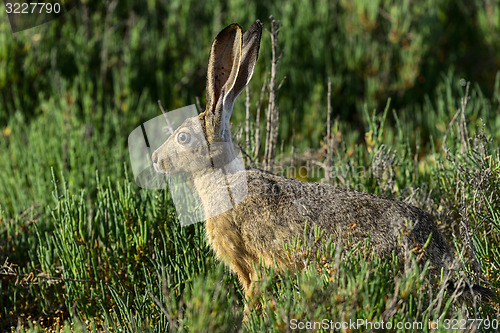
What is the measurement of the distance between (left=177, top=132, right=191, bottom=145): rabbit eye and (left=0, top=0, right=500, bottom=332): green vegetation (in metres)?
0.44

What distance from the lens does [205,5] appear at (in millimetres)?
6680

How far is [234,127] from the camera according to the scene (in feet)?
16.5

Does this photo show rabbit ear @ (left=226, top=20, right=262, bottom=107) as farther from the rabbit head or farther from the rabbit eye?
the rabbit eye

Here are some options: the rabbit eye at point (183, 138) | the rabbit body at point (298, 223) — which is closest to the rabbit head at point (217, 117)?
the rabbit eye at point (183, 138)

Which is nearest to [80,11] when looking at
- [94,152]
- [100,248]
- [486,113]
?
[94,152]

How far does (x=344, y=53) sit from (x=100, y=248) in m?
3.74

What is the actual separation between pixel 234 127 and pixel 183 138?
2.13 meters

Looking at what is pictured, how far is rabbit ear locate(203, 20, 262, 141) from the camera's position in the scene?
274cm

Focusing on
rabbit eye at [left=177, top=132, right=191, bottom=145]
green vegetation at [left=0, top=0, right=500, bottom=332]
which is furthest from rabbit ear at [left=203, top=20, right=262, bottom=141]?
green vegetation at [left=0, top=0, right=500, bottom=332]

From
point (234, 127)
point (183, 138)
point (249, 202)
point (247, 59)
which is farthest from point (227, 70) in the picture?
point (234, 127)

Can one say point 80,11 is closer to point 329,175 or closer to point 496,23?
point 329,175

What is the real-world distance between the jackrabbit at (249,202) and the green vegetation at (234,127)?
12 cm

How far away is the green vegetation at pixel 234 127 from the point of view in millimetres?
2283

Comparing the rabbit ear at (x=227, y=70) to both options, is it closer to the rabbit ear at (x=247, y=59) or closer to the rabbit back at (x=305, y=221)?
the rabbit ear at (x=247, y=59)
